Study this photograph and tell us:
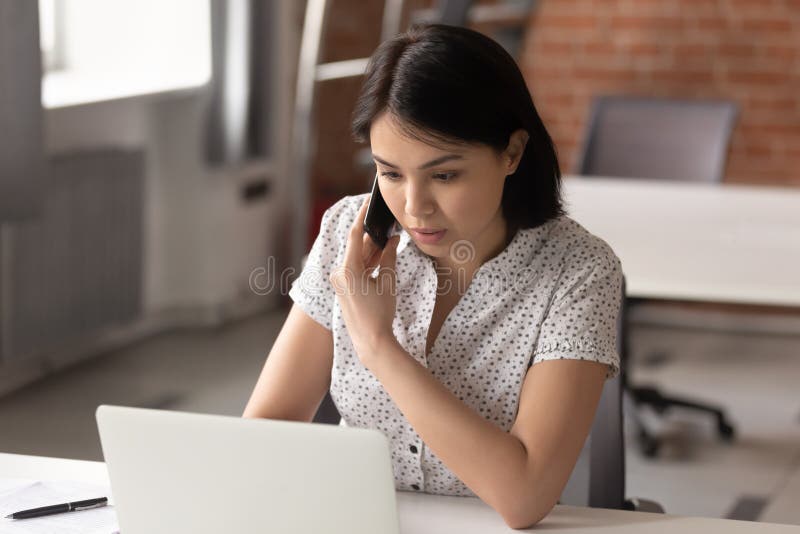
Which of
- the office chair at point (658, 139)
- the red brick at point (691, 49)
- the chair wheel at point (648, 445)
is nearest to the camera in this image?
the chair wheel at point (648, 445)

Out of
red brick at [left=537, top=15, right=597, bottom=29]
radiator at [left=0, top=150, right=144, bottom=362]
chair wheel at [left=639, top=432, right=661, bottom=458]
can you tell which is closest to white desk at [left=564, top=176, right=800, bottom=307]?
chair wheel at [left=639, top=432, right=661, bottom=458]

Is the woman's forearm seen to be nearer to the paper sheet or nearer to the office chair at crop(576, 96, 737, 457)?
the paper sheet

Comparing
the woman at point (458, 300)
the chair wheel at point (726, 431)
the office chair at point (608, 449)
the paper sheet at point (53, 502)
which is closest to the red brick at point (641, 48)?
the chair wheel at point (726, 431)

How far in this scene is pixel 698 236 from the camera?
2875 mm

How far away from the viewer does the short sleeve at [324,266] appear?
1.60m

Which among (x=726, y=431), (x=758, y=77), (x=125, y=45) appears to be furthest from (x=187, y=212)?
(x=758, y=77)

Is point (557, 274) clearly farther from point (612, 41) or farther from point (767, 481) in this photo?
point (612, 41)

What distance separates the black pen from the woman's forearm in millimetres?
360

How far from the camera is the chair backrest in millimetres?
3869

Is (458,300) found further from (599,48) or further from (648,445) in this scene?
(599,48)

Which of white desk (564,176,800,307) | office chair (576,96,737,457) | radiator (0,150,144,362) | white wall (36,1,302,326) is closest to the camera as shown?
white desk (564,176,800,307)

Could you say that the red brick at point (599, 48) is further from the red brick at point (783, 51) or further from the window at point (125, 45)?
the window at point (125, 45)

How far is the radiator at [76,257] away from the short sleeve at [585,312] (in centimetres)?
226

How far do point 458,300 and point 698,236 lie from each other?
4.79 feet
